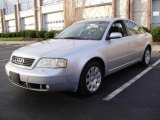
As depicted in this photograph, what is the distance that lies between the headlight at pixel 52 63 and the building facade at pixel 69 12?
1718 centimetres

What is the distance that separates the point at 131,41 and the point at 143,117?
114 inches

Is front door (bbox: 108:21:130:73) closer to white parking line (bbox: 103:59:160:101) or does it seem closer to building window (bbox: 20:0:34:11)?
white parking line (bbox: 103:59:160:101)

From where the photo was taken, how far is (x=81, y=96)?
199 inches

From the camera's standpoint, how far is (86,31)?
237 inches

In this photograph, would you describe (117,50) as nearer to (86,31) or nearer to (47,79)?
(86,31)

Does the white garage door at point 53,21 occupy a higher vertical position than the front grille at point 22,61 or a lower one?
higher

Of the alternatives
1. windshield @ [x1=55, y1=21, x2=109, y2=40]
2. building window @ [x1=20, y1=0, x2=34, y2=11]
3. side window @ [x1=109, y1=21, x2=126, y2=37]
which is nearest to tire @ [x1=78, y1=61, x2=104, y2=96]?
windshield @ [x1=55, y1=21, x2=109, y2=40]

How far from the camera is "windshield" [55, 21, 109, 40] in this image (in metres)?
5.76

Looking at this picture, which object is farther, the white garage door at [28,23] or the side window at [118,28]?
the white garage door at [28,23]

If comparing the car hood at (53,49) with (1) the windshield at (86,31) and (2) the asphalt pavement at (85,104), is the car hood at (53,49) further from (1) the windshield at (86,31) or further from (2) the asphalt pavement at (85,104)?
(2) the asphalt pavement at (85,104)

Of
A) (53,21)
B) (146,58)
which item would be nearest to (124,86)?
(146,58)

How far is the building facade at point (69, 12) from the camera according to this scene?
2112 centimetres

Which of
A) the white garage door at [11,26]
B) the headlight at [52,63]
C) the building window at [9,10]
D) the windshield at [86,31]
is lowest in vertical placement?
the headlight at [52,63]

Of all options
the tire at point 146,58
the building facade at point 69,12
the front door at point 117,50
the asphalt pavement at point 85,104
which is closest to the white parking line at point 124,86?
the asphalt pavement at point 85,104
